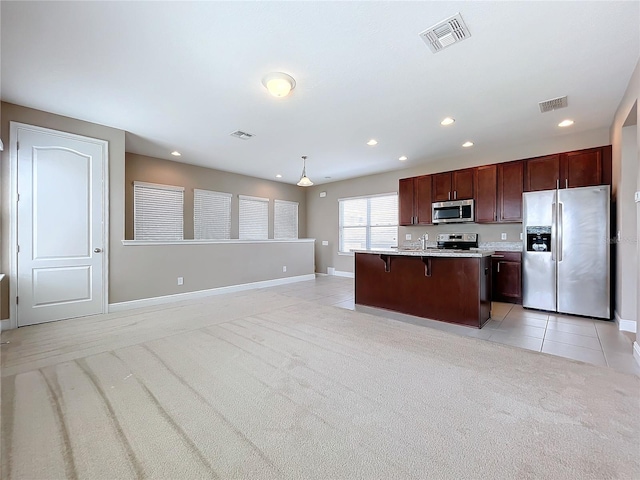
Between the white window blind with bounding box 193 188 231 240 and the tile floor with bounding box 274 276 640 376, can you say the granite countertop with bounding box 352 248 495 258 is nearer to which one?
the tile floor with bounding box 274 276 640 376

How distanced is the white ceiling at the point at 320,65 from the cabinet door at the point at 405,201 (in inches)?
69.8

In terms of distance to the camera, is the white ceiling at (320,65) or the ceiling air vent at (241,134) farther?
the ceiling air vent at (241,134)

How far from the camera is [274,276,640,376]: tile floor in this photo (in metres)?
2.70

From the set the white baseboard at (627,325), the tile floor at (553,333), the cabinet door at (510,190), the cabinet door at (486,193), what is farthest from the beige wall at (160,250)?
the white baseboard at (627,325)

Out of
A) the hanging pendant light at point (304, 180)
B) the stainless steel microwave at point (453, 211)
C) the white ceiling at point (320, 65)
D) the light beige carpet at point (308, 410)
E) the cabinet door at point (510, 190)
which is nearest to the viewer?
the light beige carpet at point (308, 410)

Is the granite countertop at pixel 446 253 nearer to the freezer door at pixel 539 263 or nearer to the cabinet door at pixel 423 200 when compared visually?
the freezer door at pixel 539 263

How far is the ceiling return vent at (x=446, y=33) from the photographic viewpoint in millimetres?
2166

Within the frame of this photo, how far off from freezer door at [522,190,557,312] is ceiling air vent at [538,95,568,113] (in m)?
1.27

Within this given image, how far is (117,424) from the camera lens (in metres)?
1.70

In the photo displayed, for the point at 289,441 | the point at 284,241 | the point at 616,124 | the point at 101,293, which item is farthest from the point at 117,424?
the point at 616,124

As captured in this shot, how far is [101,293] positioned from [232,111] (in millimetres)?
3272

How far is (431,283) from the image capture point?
12.8 feet


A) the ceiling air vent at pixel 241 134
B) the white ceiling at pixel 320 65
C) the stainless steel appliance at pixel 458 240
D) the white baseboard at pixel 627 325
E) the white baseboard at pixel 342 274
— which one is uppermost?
the ceiling air vent at pixel 241 134

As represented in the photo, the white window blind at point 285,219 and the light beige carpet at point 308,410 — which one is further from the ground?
the white window blind at point 285,219
